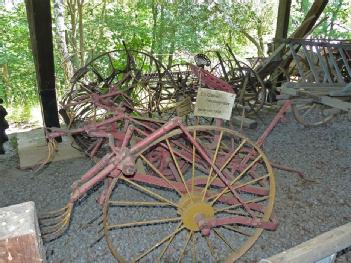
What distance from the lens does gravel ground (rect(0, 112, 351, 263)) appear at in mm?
2867

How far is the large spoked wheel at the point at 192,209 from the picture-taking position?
7.80ft

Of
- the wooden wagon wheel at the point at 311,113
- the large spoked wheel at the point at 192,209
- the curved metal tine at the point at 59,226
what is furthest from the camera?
the wooden wagon wheel at the point at 311,113

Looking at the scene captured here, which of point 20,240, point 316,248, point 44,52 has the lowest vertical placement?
point 316,248

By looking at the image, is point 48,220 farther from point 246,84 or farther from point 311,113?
point 311,113

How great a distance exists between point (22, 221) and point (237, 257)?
1.86 m

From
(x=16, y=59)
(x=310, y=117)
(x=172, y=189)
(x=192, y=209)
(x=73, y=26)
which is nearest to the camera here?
(x=192, y=209)

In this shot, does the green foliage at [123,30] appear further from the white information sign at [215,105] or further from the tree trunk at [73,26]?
the white information sign at [215,105]

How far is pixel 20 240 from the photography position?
0.95 metres

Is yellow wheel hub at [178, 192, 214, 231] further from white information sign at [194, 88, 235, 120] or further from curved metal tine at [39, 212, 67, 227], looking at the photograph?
curved metal tine at [39, 212, 67, 227]

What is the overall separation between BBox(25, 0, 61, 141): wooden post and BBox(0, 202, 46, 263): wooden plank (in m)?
3.48

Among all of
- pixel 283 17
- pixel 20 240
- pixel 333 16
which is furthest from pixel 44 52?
pixel 333 16

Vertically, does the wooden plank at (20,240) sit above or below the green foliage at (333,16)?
below

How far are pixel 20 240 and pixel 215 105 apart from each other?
1.82m

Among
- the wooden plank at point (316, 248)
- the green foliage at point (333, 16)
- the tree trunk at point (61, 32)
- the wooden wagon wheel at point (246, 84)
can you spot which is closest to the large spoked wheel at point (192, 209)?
the wooden plank at point (316, 248)
